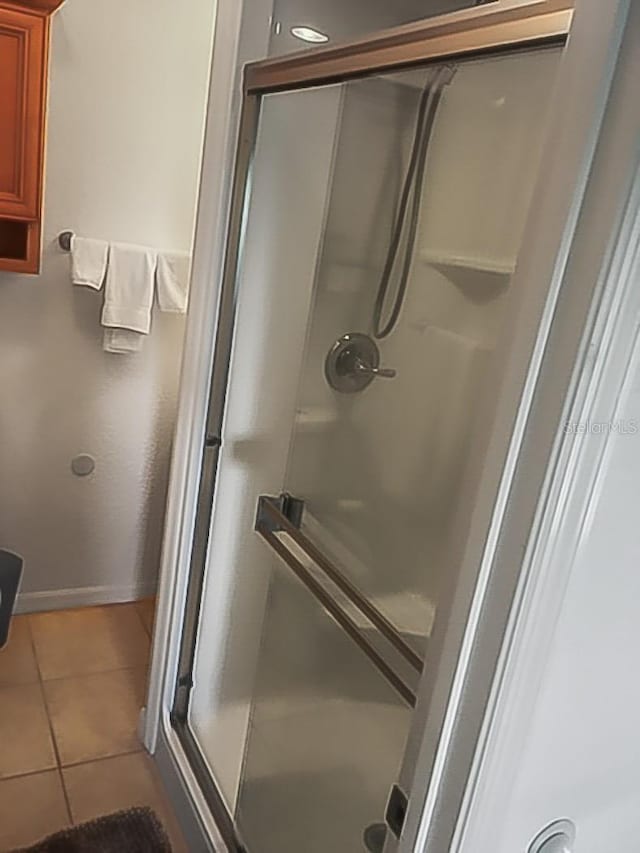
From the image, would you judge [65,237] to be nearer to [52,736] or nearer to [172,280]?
[172,280]

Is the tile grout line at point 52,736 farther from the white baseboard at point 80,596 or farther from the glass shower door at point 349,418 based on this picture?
the glass shower door at point 349,418

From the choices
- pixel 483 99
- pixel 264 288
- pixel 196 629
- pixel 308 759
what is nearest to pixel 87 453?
pixel 196 629

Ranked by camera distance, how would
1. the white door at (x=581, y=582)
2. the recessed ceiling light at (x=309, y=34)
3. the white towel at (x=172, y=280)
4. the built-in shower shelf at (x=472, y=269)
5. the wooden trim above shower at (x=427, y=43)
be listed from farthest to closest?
the white towel at (x=172, y=280), the recessed ceiling light at (x=309, y=34), the built-in shower shelf at (x=472, y=269), the wooden trim above shower at (x=427, y=43), the white door at (x=581, y=582)

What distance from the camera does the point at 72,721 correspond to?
2088 millimetres

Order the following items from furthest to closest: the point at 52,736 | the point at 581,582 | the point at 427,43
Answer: the point at 52,736
the point at 427,43
the point at 581,582

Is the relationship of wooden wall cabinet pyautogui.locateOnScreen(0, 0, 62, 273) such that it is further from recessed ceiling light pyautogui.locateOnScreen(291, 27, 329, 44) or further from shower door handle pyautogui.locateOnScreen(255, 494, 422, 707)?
shower door handle pyautogui.locateOnScreen(255, 494, 422, 707)

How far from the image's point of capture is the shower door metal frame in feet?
2.89

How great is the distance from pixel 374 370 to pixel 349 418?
0.13 m

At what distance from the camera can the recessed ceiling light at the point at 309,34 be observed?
62.8 inches

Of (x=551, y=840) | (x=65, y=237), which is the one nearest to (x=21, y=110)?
(x=65, y=237)

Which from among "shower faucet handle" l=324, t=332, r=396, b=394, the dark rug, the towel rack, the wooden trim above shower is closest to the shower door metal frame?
the wooden trim above shower

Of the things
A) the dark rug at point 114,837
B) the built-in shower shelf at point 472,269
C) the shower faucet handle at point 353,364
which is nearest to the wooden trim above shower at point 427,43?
the built-in shower shelf at point 472,269

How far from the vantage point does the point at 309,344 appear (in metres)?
1.68

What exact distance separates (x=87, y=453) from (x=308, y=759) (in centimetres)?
132
